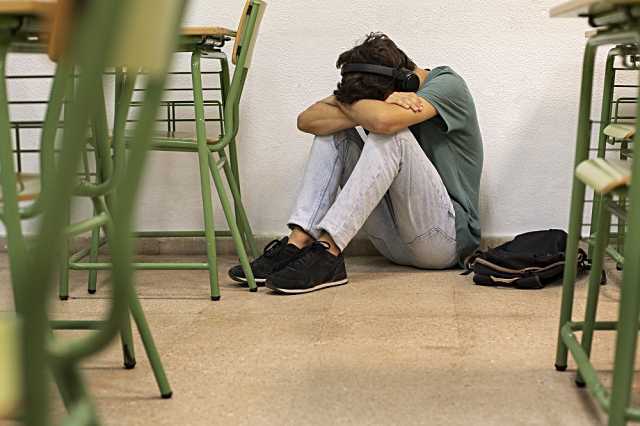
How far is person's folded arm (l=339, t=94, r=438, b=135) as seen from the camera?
8.72 ft

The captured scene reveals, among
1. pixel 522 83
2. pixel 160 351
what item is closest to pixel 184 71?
pixel 522 83

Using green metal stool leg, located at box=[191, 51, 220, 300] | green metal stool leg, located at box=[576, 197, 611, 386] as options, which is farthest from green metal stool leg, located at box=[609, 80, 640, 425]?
green metal stool leg, located at box=[191, 51, 220, 300]

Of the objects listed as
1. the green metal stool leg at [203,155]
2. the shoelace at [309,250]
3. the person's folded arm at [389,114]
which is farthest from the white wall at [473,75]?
the green metal stool leg at [203,155]

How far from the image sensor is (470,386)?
1.74m

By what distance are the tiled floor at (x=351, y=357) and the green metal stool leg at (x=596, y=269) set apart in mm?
109

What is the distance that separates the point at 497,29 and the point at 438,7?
21 centimetres

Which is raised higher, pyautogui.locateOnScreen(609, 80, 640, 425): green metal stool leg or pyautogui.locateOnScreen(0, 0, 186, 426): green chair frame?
pyautogui.locateOnScreen(0, 0, 186, 426): green chair frame

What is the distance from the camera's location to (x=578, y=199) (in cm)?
170

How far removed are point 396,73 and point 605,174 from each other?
1502 millimetres

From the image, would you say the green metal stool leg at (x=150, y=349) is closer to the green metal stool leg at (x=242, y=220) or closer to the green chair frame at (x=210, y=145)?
the green chair frame at (x=210, y=145)

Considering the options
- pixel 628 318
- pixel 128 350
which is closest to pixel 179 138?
pixel 128 350

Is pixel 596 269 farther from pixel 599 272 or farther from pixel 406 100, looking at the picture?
pixel 406 100

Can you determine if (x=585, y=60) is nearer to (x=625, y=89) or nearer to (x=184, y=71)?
(x=625, y=89)

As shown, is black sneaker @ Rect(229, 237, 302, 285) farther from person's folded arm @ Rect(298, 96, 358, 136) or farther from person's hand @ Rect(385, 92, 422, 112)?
person's hand @ Rect(385, 92, 422, 112)
